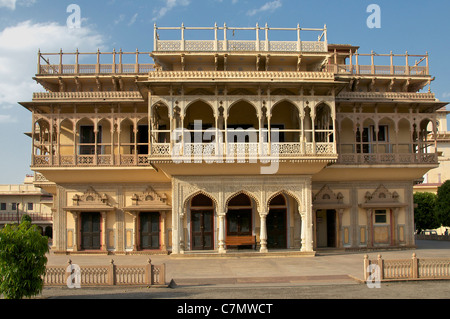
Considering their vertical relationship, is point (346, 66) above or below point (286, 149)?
above

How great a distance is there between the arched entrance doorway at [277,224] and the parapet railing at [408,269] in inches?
404

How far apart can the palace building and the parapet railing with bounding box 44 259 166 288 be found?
8.42 m

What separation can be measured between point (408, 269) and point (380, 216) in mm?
11980

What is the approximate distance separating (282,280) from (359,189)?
483 inches

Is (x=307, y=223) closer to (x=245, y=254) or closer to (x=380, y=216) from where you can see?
(x=245, y=254)

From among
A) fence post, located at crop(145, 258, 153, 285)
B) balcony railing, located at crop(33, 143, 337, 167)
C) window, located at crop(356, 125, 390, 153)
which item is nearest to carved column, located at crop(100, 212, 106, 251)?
balcony railing, located at crop(33, 143, 337, 167)

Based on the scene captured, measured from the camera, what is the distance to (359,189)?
26.5 meters

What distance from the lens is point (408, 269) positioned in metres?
15.0

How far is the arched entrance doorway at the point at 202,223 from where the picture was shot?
24969 mm

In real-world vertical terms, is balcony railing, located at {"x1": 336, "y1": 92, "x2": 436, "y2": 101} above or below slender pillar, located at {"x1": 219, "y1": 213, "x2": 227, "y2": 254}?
above

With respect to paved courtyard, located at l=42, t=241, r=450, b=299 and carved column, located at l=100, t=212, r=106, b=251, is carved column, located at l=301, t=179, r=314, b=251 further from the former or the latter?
carved column, located at l=100, t=212, r=106, b=251

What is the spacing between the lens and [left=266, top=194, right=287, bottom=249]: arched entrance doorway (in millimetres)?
25281
